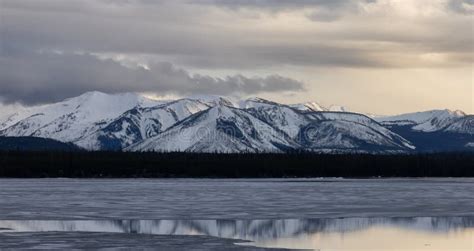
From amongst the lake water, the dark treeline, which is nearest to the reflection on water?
the lake water

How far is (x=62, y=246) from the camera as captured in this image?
33.0 m

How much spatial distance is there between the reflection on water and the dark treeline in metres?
97.2

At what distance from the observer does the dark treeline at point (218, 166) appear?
14575 cm

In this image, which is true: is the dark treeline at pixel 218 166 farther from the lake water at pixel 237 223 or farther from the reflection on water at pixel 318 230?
the reflection on water at pixel 318 230

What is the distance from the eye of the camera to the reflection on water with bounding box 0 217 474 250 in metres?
35.5

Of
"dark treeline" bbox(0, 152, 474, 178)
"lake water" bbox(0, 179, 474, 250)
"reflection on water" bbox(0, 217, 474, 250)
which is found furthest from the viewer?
"dark treeline" bbox(0, 152, 474, 178)

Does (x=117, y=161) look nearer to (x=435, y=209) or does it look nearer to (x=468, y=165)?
(x=468, y=165)

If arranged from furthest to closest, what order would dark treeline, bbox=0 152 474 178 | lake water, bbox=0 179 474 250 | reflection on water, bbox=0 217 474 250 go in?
1. dark treeline, bbox=0 152 474 178
2. reflection on water, bbox=0 217 474 250
3. lake water, bbox=0 179 474 250

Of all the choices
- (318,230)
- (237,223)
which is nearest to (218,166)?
(237,223)

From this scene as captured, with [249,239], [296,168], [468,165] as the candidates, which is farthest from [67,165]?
[249,239]

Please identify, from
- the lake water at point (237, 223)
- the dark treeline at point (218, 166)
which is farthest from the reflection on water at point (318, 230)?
the dark treeline at point (218, 166)

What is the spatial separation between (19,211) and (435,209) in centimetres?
2193

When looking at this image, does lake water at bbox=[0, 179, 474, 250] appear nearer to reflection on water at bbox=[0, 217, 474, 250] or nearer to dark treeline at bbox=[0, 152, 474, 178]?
reflection on water at bbox=[0, 217, 474, 250]

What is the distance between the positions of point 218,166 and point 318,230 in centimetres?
12051
